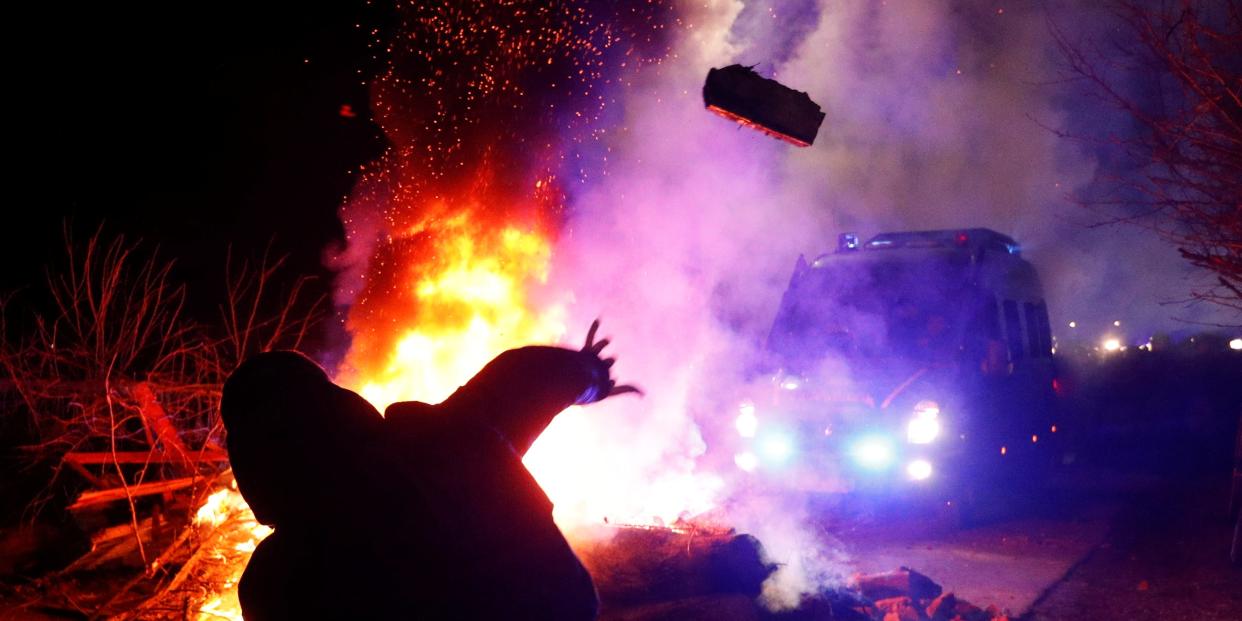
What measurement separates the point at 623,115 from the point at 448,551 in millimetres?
8767

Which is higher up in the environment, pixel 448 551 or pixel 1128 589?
pixel 448 551

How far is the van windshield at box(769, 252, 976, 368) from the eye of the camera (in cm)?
805

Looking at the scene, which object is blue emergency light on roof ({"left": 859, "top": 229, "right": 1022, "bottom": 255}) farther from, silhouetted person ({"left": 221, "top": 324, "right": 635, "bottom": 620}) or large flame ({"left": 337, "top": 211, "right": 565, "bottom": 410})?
silhouetted person ({"left": 221, "top": 324, "right": 635, "bottom": 620})

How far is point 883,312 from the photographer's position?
826 cm

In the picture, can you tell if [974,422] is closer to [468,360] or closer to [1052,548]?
[1052,548]

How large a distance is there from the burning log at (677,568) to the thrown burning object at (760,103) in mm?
→ 2923

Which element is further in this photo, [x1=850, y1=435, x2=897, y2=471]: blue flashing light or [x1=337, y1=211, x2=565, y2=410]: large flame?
[x1=850, y1=435, x2=897, y2=471]: blue flashing light

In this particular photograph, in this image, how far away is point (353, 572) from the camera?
1.12m

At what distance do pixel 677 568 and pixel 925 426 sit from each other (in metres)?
3.98

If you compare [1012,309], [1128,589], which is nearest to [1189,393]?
[1012,309]

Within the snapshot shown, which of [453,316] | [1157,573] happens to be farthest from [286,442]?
[1157,573]

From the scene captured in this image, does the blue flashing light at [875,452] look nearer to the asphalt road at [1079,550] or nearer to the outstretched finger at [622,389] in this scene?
the asphalt road at [1079,550]

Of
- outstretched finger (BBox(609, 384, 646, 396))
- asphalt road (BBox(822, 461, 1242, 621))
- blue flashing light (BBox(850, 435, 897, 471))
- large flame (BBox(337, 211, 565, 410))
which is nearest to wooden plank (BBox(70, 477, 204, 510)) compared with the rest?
large flame (BBox(337, 211, 565, 410))

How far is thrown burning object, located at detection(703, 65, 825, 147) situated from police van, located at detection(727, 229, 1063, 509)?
4.00 meters
